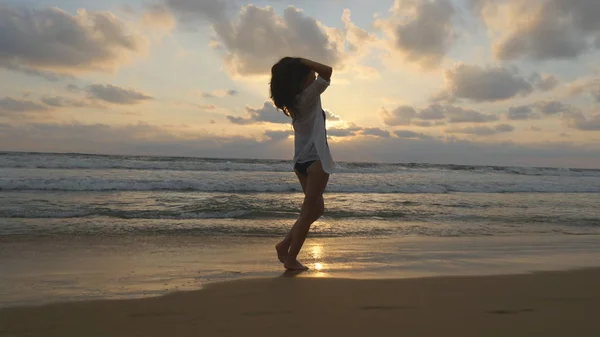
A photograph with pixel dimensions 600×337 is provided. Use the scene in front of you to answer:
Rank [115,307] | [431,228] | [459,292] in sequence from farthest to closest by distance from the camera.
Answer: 1. [431,228]
2. [459,292]
3. [115,307]

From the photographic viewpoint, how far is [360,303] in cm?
266

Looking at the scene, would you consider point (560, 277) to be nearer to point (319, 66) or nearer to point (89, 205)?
point (319, 66)

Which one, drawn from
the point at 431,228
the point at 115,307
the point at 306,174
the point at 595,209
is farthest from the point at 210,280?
the point at 595,209

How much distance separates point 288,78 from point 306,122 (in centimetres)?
38

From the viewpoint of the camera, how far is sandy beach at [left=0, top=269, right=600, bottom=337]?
2.23 m

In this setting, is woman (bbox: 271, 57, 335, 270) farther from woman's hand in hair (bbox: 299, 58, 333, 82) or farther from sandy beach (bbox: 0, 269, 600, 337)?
sandy beach (bbox: 0, 269, 600, 337)

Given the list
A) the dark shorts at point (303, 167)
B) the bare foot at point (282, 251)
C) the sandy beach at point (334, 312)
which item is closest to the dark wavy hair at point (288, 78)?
the dark shorts at point (303, 167)

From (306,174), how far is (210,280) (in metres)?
1.12

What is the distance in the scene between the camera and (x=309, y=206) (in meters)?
3.56

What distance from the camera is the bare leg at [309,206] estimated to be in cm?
350

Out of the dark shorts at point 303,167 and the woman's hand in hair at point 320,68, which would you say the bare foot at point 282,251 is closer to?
the dark shorts at point 303,167

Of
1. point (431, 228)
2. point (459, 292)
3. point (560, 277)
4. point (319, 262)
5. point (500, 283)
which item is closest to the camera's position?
point (459, 292)

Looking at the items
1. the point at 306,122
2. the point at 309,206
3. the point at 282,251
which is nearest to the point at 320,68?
the point at 306,122

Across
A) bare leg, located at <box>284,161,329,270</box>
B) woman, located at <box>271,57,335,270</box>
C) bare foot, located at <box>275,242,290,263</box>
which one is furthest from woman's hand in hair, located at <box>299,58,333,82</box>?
bare foot, located at <box>275,242,290,263</box>
